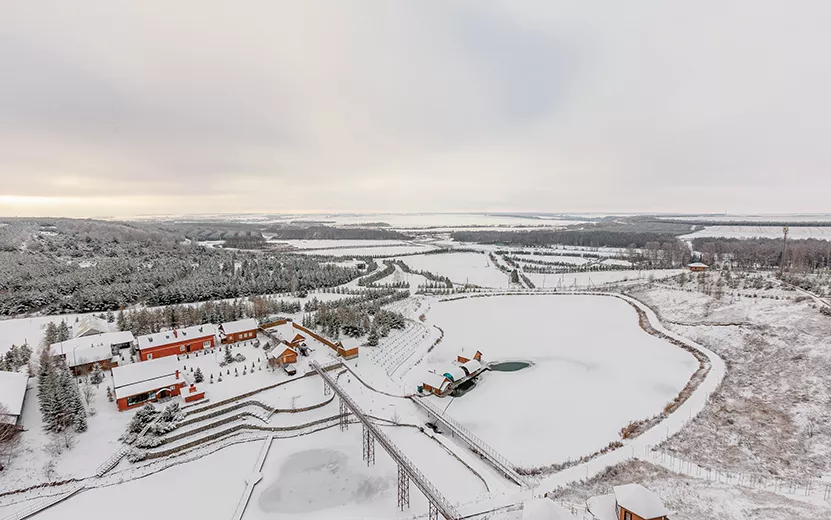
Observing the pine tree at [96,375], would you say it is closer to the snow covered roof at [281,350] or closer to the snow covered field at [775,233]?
the snow covered roof at [281,350]

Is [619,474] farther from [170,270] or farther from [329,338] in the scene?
[170,270]

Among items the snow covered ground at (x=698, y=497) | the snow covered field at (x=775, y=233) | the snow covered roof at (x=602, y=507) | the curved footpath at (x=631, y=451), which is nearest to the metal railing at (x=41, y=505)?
the curved footpath at (x=631, y=451)

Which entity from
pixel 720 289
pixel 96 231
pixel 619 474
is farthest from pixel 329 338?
pixel 96 231

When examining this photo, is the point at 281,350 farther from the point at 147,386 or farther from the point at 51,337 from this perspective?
the point at 51,337

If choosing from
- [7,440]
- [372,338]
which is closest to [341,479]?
[372,338]

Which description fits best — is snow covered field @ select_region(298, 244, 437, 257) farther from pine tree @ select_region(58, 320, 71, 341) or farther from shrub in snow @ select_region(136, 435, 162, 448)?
shrub in snow @ select_region(136, 435, 162, 448)
